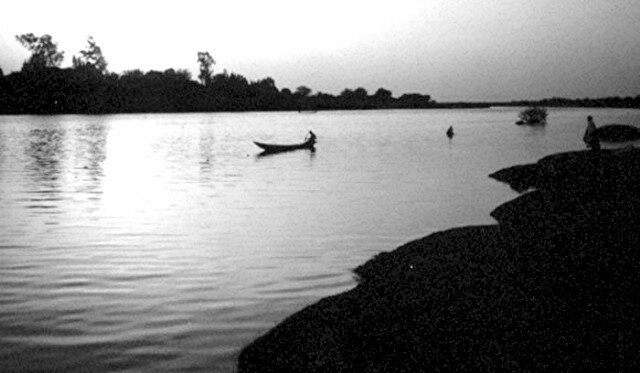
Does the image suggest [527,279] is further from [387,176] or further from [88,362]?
[387,176]

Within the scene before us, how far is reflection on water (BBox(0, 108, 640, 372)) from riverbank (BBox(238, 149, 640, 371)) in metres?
1.30

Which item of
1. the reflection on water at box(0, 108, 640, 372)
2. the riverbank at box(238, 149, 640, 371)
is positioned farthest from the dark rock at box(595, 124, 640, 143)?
the riverbank at box(238, 149, 640, 371)

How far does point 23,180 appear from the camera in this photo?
3136 centimetres

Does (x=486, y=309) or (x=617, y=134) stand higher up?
(x=486, y=309)

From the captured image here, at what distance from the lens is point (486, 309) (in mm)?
8125

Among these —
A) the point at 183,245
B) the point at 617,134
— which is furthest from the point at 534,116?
the point at 183,245

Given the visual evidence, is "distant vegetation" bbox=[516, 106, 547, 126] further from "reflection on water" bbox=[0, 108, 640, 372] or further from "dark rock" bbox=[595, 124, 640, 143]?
"reflection on water" bbox=[0, 108, 640, 372]

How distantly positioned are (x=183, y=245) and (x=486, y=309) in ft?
33.5

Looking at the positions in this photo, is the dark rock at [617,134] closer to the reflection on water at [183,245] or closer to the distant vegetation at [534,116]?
the reflection on water at [183,245]

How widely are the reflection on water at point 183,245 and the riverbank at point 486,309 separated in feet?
4.26

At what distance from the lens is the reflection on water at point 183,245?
929 cm

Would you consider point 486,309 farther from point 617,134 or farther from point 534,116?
point 534,116

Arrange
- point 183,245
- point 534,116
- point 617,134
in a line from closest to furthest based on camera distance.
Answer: point 183,245 → point 617,134 → point 534,116

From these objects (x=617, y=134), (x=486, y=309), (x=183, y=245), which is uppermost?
(x=486, y=309)
